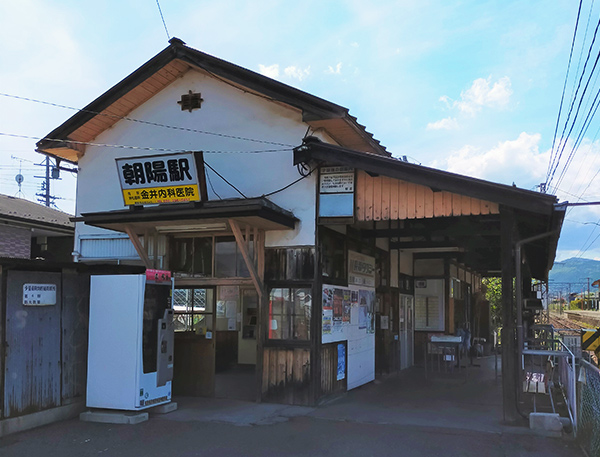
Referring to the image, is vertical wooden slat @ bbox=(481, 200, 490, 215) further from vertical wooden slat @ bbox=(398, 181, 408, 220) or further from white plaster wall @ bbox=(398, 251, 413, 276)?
white plaster wall @ bbox=(398, 251, 413, 276)

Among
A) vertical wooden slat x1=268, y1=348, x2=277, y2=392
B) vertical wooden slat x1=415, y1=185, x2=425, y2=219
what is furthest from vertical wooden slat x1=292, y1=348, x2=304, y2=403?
vertical wooden slat x1=415, y1=185, x2=425, y2=219

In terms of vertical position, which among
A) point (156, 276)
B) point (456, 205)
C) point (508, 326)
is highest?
point (456, 205)

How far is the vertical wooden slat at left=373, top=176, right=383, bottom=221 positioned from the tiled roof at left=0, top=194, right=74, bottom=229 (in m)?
7.33

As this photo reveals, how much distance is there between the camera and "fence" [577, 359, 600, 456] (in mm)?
6438

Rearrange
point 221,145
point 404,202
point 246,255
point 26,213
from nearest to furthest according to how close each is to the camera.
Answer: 1. point 246,255
2. point 404,202
3. point 221,145
4. point 26,213

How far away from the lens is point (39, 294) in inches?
322

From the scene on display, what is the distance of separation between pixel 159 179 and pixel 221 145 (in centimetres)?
182

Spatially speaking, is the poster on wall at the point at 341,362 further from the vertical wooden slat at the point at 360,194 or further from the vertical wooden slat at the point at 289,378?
the vertical wooden slat at the point at 360,194

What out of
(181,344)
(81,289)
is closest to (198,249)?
(181,344)

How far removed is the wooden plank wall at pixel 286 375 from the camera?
9.60 meters

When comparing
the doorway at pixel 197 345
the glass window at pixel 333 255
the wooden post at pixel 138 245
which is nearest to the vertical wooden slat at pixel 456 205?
the glass window at pixel 333 255

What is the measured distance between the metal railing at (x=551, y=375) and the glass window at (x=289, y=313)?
11.8 ft

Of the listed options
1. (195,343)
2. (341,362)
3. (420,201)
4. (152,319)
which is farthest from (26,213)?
(420,201)

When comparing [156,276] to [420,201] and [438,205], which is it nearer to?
[420,201]
